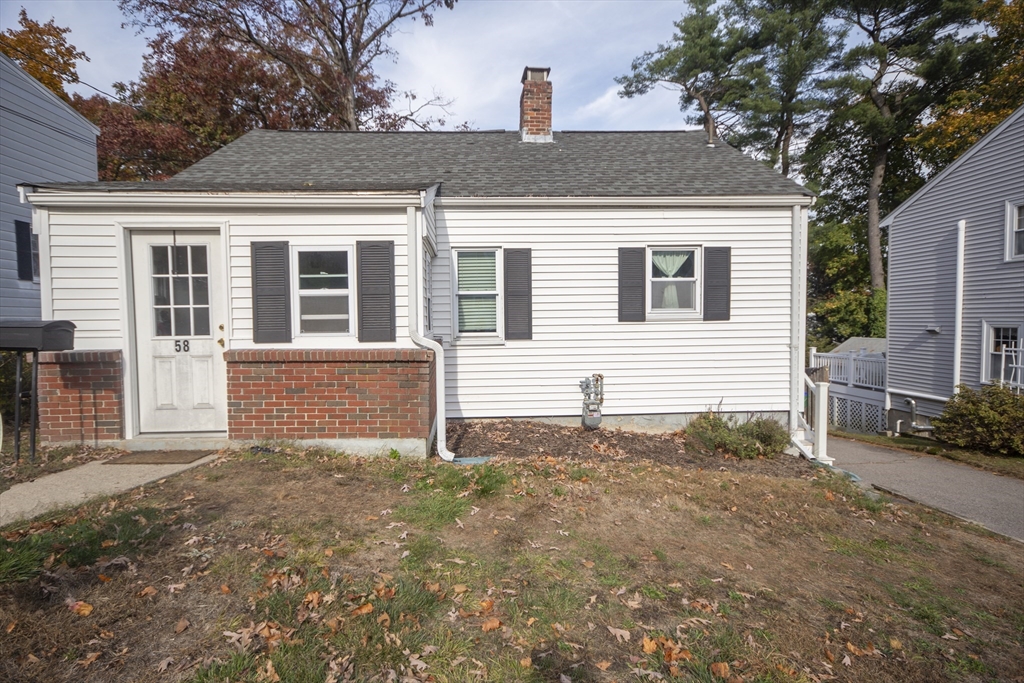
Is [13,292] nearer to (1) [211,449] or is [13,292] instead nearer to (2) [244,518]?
(1) [211,449]

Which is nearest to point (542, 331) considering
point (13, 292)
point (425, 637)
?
point (425, 637)

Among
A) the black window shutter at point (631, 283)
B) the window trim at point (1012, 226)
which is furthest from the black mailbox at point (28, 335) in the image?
the window trim at point (1012, 226)

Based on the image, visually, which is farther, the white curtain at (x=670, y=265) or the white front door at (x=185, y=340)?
the white curtain at (x=670, y=265)

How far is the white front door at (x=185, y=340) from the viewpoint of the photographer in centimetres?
633

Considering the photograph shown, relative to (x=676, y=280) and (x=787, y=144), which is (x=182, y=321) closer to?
(x=676, y=280)

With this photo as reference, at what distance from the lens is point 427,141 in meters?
11.0

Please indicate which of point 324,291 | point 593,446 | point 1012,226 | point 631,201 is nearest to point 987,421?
point 1012,226

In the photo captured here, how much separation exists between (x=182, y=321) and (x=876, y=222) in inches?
1129

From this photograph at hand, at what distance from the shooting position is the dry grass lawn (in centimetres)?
290

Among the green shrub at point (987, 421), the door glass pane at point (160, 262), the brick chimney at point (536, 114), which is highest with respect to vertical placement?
the brick chimney at point (536, 114)

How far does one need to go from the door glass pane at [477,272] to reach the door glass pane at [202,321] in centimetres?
351

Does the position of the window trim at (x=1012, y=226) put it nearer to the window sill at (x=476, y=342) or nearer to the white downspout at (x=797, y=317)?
the white downspout at (x=797, y=317)

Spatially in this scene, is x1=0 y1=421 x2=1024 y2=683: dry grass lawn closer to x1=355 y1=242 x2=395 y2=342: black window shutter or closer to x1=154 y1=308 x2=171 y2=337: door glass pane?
x1=355 y1=242 x2=395 y2=342: black window shutter

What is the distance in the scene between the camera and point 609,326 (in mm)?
8578
